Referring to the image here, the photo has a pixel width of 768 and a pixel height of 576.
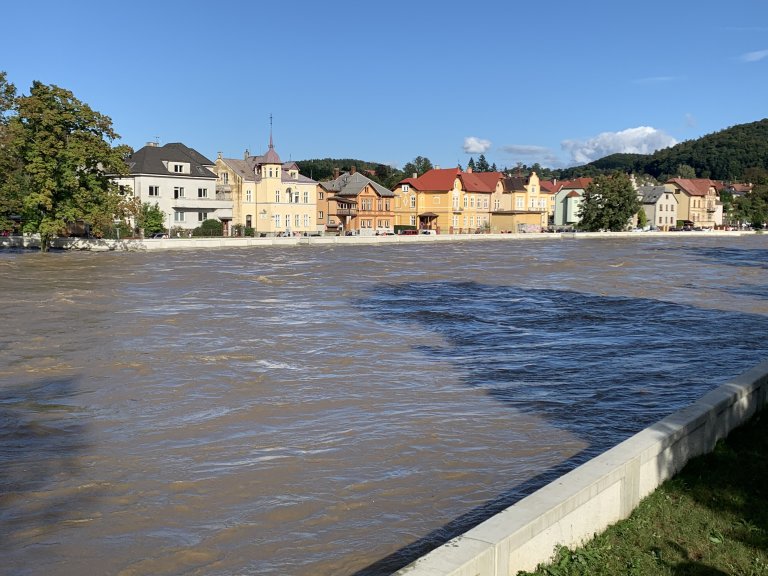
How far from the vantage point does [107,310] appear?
24.7 meters

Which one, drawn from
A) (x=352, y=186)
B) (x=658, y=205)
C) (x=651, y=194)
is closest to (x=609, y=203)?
(x=352, y=186)

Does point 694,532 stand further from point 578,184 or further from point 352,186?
point 578,184

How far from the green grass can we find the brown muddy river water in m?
1.86

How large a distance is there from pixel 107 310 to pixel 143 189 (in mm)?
49056

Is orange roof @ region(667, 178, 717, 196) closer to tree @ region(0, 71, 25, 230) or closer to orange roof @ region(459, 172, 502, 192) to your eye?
orange roof @ region(459, 172, 502, 192)

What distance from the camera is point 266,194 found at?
83.2 meters

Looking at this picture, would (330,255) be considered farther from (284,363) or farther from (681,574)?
(681,574)

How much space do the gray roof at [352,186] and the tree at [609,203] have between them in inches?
1021

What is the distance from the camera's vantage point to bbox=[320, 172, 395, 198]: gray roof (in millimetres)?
97000

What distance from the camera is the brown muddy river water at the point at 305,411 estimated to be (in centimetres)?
753

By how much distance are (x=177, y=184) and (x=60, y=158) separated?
85.1ft

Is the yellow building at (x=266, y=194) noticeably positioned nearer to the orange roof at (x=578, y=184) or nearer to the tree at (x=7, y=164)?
the tree at (x=7, y=164)

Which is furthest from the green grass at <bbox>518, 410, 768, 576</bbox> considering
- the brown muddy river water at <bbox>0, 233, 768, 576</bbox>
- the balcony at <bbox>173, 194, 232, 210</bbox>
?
the balcony at <bbox>173, 194, 232, 210</bbox>

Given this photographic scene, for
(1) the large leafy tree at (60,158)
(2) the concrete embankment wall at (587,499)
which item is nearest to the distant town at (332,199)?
(1) the large leafy tree at (60,158)
